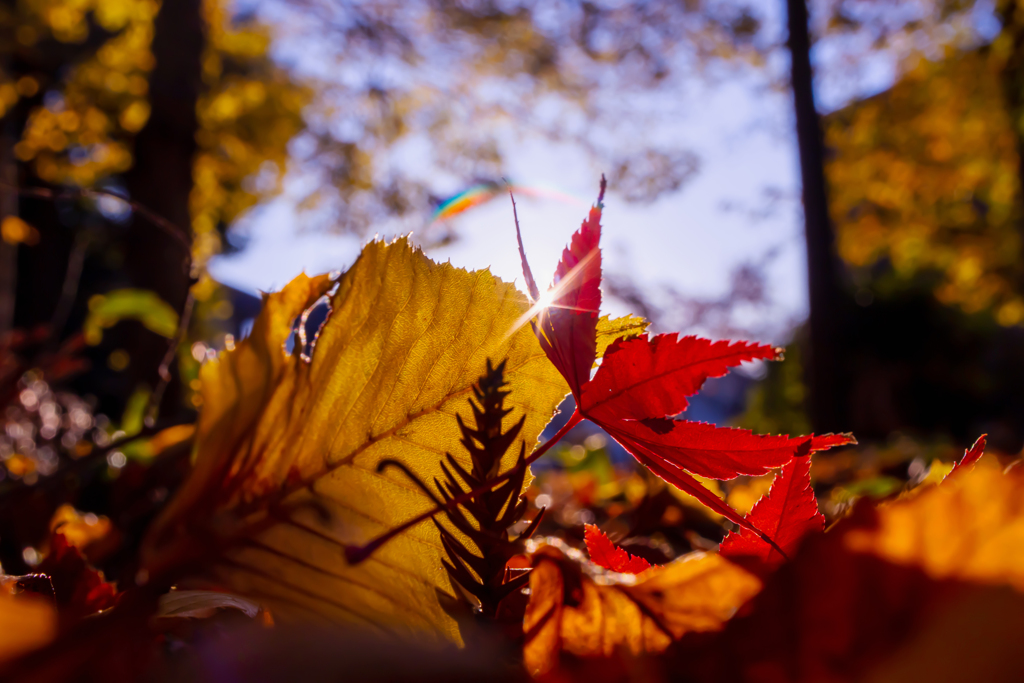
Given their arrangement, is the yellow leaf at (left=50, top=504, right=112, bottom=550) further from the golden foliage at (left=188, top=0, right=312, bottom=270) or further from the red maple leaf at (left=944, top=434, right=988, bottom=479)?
the golden foliage at (left=188, top=0, right=312, bottom=270)

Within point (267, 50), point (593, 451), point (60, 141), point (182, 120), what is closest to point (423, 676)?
point (593, 451)

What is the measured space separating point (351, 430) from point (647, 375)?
0.31 feet

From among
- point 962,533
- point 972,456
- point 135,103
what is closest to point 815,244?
point 972,456

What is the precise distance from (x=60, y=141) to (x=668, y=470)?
6.23m

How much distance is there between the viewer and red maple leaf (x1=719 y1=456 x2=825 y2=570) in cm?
20

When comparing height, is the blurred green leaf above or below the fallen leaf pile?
above

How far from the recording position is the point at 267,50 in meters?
6.25

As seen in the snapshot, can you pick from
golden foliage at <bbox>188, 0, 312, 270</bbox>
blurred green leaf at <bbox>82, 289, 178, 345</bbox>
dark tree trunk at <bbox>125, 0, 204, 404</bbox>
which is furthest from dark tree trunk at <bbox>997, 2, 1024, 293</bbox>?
golden foliage at <bbox>188, 0, 312, 270</bbox>

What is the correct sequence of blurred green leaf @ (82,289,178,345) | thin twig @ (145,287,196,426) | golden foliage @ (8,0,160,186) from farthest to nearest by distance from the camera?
golden foliage @ (8,0,160,186)
blurred green leaf @ (82,289,178,345)
thin twig @ (145,287,196,426)

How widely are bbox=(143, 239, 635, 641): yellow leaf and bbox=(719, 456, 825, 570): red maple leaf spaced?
0.07 m

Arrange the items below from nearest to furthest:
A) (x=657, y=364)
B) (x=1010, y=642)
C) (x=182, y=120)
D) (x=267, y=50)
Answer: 1. (x=1010, y=642)
2. (x=657, y=364)
3. (x=182, y=120)
4. (x=267, y=50)

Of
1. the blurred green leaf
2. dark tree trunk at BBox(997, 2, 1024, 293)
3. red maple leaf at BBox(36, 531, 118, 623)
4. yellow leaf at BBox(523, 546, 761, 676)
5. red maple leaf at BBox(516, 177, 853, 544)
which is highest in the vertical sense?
dark tree trunk at BBox(997, 2, 1024, 293)

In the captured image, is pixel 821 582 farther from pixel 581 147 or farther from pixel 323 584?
pixel 581 147

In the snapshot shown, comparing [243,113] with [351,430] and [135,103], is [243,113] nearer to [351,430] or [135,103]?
[135,103]
